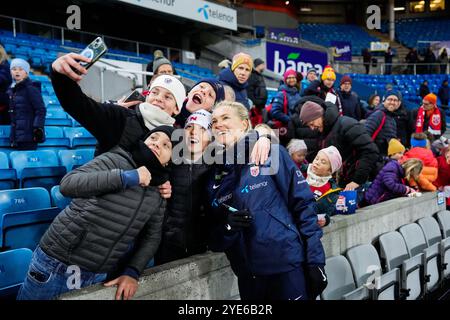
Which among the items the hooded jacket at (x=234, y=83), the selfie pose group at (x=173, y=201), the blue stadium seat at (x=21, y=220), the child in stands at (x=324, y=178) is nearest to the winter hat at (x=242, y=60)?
the hooded jacket at (x=234, y=83)

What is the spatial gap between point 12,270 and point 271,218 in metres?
1.33

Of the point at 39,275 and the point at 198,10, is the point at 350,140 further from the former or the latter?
the point at 198,10

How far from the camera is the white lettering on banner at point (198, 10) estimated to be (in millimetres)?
13578

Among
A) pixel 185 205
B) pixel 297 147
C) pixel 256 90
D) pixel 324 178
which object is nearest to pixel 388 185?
pixel 297 147

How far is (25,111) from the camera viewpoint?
449 centimetres

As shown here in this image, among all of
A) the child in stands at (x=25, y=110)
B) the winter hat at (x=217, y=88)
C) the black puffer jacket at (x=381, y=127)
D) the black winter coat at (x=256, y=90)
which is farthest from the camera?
the black winter coat at (x=256, y=90)

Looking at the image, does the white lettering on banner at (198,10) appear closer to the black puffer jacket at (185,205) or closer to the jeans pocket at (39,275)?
the black puffer jacket at (185,205)

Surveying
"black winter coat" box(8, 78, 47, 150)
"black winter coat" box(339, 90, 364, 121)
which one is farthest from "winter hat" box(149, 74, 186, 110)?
"black winter coat" box(339, 90, 364, 121)

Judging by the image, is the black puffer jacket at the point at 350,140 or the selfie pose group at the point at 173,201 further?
the black puffer jacket at the point at 350,140

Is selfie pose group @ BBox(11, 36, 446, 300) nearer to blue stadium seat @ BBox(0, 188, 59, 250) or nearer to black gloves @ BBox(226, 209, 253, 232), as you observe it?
black gloves @ BBox(226, 209, 253, 232)

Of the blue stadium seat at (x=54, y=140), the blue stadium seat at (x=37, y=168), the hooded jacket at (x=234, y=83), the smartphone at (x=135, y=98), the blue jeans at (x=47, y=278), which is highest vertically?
the hooded jacket at (x=234, y=83)

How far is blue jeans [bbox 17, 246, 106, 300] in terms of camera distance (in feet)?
5.75

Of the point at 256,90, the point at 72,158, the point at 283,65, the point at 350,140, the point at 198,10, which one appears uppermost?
the point at 198,10
